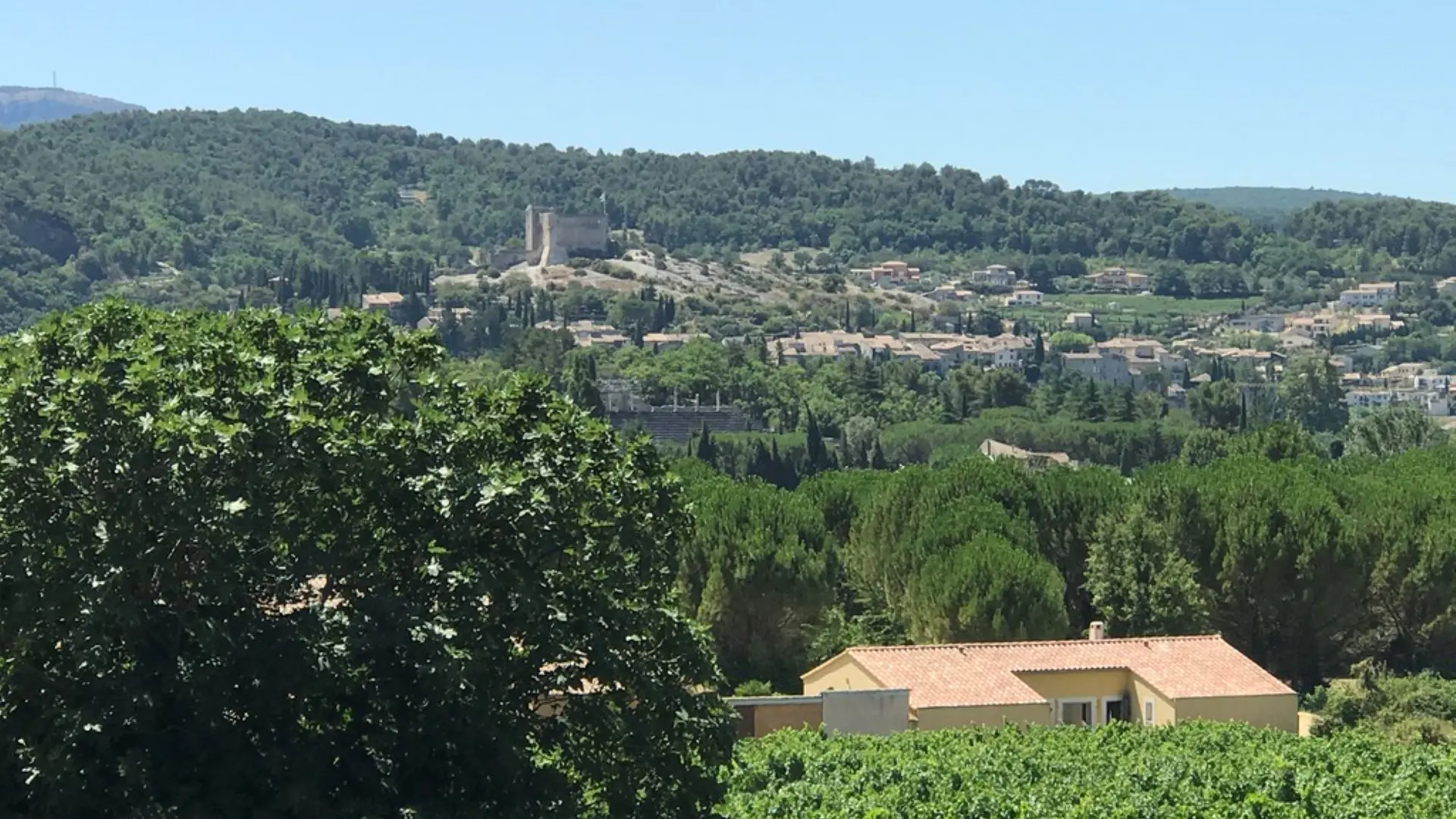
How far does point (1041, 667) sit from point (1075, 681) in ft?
2.64

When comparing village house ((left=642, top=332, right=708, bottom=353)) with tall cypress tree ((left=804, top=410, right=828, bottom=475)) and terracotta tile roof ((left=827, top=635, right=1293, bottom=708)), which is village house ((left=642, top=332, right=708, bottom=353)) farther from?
terracotta tile roof ((left=827, top=635, right=1293, bottom=708))

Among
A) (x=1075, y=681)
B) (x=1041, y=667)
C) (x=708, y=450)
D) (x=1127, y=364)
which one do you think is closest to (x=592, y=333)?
(x=1127, y=364)

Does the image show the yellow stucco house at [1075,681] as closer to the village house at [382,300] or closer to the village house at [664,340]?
the village house at [664,340]

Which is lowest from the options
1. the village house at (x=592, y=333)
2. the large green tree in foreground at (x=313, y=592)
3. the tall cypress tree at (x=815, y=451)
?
the village house at (x=592, y=333)

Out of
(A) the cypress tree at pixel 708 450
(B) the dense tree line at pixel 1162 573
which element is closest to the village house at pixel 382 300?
(A) the cypress tree at pixel 708 450

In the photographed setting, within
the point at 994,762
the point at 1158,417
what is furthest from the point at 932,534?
the point at 1158,417

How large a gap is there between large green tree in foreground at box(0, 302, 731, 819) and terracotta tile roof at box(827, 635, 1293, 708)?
16596 millimetres

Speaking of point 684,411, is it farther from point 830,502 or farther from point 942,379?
point 830,502

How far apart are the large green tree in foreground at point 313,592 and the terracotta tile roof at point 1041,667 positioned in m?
16.6

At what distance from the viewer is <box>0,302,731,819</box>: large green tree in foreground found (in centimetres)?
1430

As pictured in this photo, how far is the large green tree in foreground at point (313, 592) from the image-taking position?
1430 cm

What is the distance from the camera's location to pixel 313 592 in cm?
1535

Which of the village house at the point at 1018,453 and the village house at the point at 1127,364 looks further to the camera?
the village house at the point at 1127,364

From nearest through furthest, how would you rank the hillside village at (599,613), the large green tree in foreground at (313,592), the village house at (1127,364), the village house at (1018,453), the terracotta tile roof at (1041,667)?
1. the large green tree in foreground at (313,592)
2. the hillside village at (599,613)
3. the terracotta tile roof at (1041,667)
4. the village house at (1018,453)
5. the village house at (1127,364)
